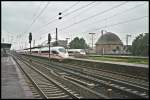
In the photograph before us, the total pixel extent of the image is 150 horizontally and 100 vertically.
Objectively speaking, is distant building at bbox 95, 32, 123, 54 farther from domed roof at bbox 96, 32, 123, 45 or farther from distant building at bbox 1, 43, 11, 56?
distant building at bbox 1, 43, 11, 56

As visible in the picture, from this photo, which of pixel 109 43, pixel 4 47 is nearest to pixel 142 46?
pixel 4 47

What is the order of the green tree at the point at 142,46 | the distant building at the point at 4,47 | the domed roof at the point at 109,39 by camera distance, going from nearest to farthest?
the distant building at the point at 4,47
the green tree at the point at 142,46
the domed roof at the point at 109,39

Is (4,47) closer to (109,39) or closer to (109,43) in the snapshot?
(109,43)

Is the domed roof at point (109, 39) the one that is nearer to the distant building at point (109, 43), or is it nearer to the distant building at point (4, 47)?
the distant building at point (109, 43)

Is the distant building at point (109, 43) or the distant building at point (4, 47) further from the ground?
the distant building at point (109, 43)

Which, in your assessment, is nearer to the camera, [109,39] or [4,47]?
[4,47]

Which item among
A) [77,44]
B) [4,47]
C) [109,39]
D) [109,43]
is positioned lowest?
[4,47]

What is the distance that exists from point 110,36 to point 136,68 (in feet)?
335

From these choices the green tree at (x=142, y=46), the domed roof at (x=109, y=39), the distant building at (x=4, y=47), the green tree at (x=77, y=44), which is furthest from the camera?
the green tree at (x=77, y=44)

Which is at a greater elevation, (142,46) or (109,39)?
(109,39)

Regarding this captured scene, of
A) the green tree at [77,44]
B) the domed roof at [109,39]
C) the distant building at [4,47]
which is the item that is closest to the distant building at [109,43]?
the domed roof at [109,39]

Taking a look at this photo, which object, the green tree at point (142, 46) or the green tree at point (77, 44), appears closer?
the green tree at point (142, 46)

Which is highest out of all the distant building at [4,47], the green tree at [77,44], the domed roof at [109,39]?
the domed roof at [109,39]

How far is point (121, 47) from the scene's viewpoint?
13062 centimetres
